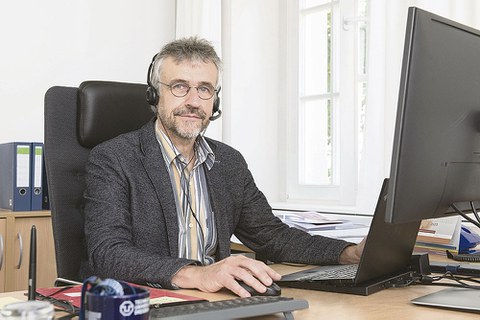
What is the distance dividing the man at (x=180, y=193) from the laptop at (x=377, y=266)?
0.14 metres

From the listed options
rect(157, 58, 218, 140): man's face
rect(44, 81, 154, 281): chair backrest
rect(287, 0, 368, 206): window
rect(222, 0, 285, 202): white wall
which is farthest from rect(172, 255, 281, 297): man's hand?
rect(222, 0, 285, 202): white wall

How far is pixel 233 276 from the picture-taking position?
1178mm

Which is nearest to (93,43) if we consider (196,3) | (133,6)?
(133,6)

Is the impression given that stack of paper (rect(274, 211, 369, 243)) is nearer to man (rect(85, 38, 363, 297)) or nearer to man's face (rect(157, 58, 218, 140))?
man (rect(85, 38, 363, 297))

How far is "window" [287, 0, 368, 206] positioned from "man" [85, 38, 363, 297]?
941 mm

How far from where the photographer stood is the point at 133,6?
135 inches

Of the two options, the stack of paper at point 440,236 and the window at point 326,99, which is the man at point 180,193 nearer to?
the stack of paper at point 440,236

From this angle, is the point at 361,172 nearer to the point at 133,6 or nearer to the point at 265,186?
the point at 265,186

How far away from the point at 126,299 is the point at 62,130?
45.9 inches

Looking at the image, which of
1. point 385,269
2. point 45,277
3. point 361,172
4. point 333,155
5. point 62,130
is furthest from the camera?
point 333,155

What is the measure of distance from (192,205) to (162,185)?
0.15 meters

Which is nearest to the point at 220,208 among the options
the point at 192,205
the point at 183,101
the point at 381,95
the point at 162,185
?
the point at 192,205

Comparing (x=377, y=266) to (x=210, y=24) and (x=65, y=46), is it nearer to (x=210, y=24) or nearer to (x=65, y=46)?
(x=210, y=24)

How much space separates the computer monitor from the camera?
1.00 metres
